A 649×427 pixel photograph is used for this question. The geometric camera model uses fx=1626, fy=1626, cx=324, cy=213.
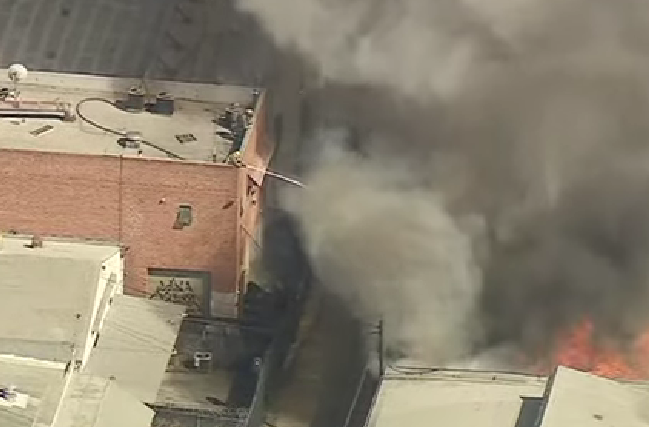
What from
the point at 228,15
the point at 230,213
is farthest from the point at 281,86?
the point at 230,213

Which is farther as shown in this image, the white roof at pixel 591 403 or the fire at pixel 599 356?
the fire at pixel 599 356

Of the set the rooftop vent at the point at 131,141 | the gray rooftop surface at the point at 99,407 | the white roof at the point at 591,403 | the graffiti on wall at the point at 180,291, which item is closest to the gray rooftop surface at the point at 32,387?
the gray rooftop surface at the point at 99,407

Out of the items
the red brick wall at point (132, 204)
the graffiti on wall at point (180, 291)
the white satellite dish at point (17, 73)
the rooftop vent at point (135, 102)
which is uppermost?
the rooftop vent at point (135, 102)

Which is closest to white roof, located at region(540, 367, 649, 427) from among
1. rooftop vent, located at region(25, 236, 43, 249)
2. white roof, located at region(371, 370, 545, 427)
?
white roof, located at region(371, 370, 545, 427)

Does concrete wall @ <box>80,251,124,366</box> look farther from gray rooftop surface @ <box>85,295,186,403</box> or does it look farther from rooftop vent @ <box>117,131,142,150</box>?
rooftop vent @ <box>117,131,142,150</box>

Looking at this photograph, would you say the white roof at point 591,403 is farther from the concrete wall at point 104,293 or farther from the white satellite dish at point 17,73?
the white satellite dish at point 17,73

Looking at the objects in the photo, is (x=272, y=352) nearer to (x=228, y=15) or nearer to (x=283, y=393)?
(x=283, y=393)
